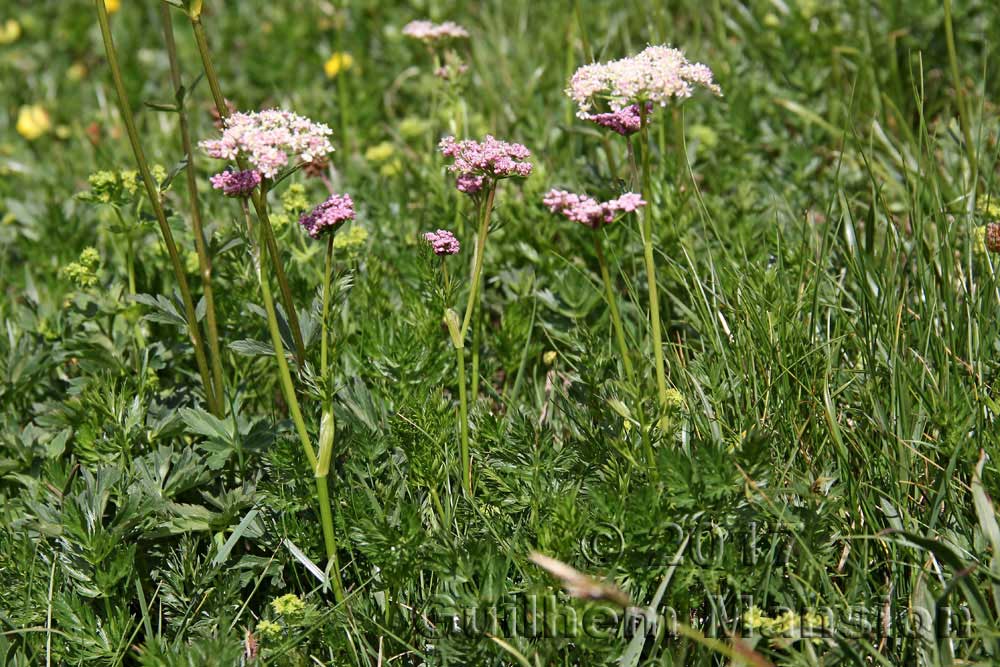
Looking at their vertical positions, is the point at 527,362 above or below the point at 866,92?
below

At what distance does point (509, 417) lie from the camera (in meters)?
2.35

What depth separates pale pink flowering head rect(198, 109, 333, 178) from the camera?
72.8 inches

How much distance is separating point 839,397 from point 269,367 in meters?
1.48

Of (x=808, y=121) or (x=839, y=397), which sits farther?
(x=808, y=121)

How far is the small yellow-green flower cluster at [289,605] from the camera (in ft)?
6.38

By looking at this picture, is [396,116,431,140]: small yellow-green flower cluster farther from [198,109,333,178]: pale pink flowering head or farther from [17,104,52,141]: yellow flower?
[198,109,333,178]: pale pink flowering head

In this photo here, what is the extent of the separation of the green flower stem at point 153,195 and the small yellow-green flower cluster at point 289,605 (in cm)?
57

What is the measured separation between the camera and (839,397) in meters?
2.36

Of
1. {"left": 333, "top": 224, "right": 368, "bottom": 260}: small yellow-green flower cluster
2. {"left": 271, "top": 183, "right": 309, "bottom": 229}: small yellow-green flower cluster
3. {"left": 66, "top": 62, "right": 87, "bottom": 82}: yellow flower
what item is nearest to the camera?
{"left": 271, "top": 183, "right": 309, "bottom": 229}: small yellow-green flower cluster

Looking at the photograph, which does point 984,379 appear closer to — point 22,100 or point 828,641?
point 828,641

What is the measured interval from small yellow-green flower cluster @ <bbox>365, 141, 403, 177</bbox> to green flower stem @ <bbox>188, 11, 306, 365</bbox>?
1.47m

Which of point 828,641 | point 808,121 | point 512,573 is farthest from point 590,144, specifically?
point 828,641

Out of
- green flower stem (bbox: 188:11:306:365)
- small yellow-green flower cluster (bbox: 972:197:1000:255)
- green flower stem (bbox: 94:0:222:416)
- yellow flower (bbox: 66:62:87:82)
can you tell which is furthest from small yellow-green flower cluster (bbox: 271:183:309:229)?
yellow flower (bbox: 66:62:87:82)

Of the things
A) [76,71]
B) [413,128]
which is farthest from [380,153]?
[76,71]
